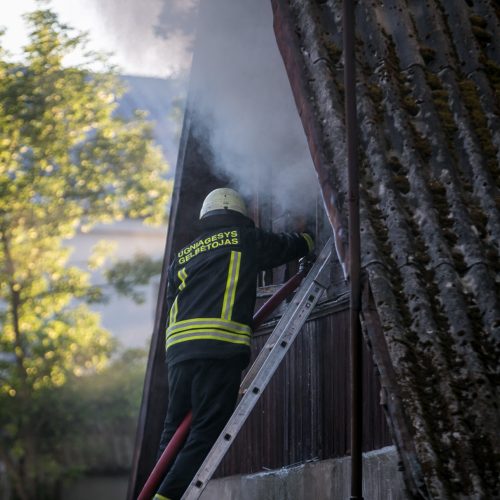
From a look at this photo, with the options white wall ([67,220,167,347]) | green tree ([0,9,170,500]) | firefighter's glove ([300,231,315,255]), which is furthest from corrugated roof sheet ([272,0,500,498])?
white wall ([67,220,167,347])

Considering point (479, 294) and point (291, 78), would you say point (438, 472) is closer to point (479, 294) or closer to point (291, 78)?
point (479, 294)

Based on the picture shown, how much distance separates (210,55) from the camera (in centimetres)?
784

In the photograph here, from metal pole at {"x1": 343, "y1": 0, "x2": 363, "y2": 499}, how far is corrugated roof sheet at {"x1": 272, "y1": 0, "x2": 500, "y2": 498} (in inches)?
2.9

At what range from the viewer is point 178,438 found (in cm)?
635


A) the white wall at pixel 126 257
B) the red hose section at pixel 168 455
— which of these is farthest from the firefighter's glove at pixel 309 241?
the white wall at pixel 126 257

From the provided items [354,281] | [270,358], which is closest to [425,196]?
[354,281]

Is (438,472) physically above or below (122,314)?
below

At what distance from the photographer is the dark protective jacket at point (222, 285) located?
20.2ft

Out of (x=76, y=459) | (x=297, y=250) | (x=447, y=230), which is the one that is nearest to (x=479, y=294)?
(x=447, y=230)

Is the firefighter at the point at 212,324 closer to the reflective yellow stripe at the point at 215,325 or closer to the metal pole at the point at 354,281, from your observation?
the reflective yellow stripe at the point at 215,325

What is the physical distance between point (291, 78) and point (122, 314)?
25.6 meters

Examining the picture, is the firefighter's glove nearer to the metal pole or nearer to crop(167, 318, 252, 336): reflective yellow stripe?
crop(167, 318, 252, 336): reflective yellow stripe

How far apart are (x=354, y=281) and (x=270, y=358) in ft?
5.75

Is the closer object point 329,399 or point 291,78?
point 291,78
